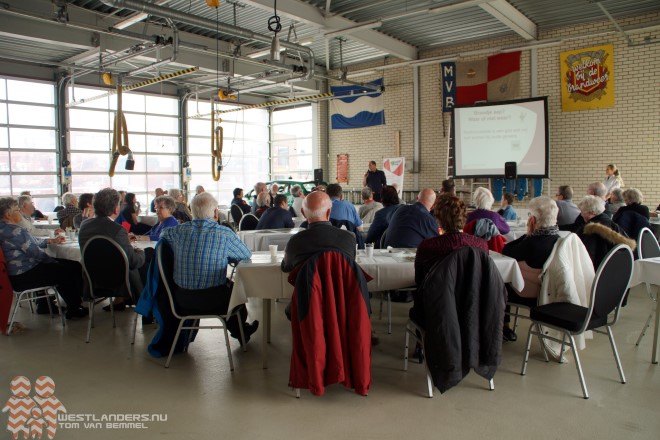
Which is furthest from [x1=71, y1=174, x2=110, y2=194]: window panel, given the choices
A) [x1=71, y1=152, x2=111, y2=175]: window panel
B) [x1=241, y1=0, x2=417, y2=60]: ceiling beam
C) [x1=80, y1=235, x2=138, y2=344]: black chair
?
[x1=80, y1=235, x2=138, y2=344]: black chair

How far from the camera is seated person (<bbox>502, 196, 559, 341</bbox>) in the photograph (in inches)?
143

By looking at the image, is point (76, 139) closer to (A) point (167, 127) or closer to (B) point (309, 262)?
(A) point (167, 127)

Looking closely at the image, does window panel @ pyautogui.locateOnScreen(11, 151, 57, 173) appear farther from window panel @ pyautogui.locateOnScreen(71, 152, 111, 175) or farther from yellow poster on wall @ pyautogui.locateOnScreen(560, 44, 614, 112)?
yellow poster on wall @ pyautogui.locateOnScreen(560, 44, 614, 112)

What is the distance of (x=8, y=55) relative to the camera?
1127 cm

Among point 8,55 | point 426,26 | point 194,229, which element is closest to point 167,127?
point 8,55

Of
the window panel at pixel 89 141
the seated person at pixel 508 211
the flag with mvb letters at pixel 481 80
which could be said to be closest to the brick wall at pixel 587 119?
the flag with mvb letters at pixel 481 80

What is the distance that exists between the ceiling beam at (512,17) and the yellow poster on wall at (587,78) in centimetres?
80

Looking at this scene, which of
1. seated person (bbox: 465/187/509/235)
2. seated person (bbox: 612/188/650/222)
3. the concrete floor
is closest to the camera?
the concrete floor

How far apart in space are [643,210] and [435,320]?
3922 mm

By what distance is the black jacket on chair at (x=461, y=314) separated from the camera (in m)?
2.97

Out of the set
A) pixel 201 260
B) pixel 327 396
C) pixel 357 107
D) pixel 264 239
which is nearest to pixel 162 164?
pixel 357 107

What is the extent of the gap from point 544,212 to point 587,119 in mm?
7585

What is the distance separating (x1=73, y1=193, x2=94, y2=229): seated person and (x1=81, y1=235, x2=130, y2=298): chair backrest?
1.75 m

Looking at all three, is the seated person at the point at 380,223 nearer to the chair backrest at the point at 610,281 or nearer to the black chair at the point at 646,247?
the black chair at the point at 646,247
